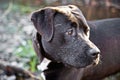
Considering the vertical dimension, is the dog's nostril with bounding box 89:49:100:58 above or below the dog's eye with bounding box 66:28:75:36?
below

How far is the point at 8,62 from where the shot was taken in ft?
21.3

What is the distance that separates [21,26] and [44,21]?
138 inches

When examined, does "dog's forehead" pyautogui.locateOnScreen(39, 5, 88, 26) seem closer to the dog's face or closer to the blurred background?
the dog's face

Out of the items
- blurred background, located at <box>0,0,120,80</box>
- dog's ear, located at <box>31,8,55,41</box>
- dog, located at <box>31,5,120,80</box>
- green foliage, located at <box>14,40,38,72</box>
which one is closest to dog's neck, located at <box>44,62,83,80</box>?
dog, located at <box>31,5,120,80</box>

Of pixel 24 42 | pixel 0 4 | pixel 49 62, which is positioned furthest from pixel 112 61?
pixel 0 4

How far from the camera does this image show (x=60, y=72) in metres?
4.66

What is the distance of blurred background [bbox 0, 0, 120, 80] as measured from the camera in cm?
645

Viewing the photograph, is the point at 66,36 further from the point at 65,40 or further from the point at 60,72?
the point at 60,72

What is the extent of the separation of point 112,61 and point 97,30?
1.22 feet

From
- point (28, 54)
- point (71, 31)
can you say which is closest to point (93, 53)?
point (71, 31)

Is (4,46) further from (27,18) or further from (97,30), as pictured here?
(97,30)

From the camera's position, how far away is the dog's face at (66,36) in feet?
Result: 14.0

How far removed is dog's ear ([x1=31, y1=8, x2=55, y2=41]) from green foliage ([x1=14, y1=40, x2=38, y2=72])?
78.4 inches

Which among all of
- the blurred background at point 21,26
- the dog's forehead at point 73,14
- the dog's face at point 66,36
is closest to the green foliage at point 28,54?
the blurred background at point 21,26
